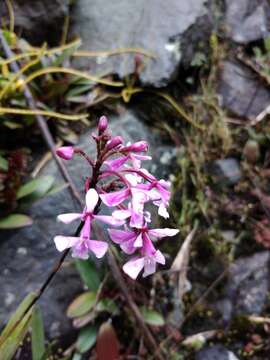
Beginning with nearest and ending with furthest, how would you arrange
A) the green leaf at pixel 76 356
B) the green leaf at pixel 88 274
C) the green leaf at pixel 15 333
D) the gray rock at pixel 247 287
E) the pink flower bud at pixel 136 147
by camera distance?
1. the pink flower bud at pixel 136 147
2. the green leaf at pixel 15 333
3. the green leaf at pixel 76 356
4. the green leaf at pixel 88 274
5. the gray rock at pixel 247 287

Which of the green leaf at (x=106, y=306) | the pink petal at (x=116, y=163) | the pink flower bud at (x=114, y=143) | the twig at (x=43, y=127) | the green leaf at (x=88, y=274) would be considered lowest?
the green leaf at (x=106, y=306)

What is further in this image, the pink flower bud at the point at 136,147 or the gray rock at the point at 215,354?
the gray rock at the point at 215,354

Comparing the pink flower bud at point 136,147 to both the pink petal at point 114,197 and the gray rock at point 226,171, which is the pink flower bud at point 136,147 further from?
the gray rock at point 226,171

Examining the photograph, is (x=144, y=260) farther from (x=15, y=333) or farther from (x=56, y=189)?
(x=56, y=189)

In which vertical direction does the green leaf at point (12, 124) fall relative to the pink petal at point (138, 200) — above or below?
below

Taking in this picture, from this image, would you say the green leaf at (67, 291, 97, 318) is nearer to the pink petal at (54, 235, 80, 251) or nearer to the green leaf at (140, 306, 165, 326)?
the green leaf at (140, 306, 165, 326)

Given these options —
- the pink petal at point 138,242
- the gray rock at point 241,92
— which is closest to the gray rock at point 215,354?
the pink petal at point 138,242
